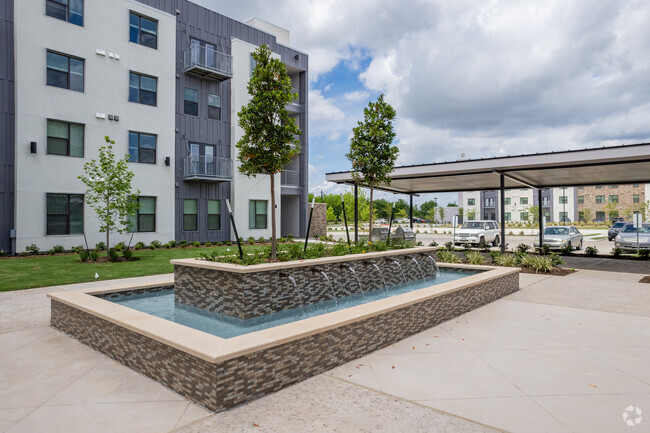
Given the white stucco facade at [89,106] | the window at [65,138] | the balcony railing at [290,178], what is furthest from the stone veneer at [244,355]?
the balcony railing at [290,178]

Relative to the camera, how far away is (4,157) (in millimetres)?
16641

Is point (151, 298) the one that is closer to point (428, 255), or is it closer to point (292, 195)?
point (428, 255)

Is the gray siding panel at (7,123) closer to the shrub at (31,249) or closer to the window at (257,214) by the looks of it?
the shrub at (31,249)

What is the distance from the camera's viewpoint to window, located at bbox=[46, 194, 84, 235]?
17.6m

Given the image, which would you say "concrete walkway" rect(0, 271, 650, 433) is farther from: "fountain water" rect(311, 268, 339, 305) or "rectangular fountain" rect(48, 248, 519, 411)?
"fountain water" rect(311, 268, 339, 305)

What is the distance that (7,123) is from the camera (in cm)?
1677

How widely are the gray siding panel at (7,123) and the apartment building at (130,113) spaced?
39mm

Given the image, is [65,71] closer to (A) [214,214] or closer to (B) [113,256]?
(B) [113,256]

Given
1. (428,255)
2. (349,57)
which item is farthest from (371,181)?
(349,57)

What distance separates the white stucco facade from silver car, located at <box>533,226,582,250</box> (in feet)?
70.0

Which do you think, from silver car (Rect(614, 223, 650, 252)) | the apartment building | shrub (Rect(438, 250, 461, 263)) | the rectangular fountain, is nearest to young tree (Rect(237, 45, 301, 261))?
the rectangular fountain

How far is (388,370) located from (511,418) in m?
1.55

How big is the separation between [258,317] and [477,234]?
68.3ft

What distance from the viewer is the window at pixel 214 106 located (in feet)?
78.3
